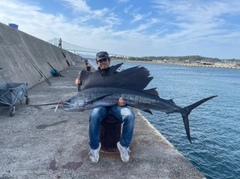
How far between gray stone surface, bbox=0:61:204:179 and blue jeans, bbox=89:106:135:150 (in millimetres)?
379

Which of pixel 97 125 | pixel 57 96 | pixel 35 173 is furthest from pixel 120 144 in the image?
pixel 57 96

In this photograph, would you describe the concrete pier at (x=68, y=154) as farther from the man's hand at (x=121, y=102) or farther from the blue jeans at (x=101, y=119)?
the man's hand at (x=121, y=102)

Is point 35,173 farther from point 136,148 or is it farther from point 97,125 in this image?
point 136,148

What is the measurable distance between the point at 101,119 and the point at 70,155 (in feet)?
2.93

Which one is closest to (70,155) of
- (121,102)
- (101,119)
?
(101,119)

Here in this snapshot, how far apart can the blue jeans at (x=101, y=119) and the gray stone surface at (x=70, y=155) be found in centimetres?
38

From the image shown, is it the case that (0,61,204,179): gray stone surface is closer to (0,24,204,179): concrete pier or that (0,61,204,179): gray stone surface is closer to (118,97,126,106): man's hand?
(0,24,204,179): concrete pier

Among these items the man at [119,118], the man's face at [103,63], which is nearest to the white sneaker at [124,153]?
the man at [119,118]

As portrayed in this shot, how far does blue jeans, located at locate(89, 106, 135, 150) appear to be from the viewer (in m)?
3.11

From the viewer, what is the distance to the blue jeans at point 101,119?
3.11 metres

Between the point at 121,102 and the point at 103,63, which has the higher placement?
the point at 103,63

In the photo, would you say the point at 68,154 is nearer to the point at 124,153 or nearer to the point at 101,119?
the point at 101,119

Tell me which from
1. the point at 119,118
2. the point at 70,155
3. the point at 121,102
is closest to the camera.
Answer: the point at 121,102

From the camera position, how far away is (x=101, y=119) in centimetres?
324
